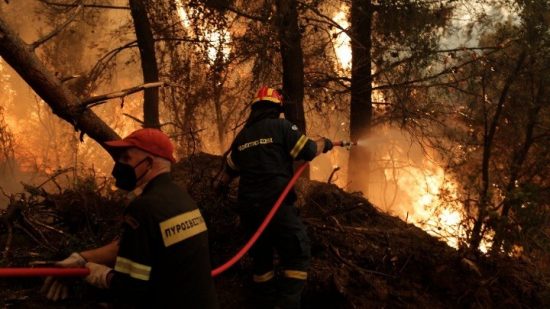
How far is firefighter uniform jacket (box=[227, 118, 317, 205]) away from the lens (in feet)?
14.3

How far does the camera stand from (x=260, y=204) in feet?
14.3

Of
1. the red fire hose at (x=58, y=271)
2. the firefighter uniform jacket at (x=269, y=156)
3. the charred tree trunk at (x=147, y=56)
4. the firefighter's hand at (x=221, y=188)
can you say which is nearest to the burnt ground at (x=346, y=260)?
the firefighter's hand at (x=221, y=188)

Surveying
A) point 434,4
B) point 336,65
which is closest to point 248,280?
point 434,4

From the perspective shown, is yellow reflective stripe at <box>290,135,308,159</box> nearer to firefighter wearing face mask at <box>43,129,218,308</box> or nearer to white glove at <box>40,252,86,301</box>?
firefighter wearing face mask at <box>43,129,218,308</box>

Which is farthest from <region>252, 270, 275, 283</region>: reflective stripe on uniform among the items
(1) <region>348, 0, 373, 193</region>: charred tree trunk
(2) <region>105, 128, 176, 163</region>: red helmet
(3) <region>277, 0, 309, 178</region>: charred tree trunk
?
(1) <region>348, 0, 373, 193</region>: charred tree trunk

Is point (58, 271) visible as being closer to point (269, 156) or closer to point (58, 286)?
point (58, 286)

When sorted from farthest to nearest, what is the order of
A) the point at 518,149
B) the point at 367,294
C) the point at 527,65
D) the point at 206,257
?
the point at 518,149 → the point at 527,65 → the point at 367,294 → the point at 206,257

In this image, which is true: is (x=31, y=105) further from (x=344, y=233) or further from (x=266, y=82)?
(x=344, y=233)

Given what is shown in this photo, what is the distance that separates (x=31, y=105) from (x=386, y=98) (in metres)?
36.3

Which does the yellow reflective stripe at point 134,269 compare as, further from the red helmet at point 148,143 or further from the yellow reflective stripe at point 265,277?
the yellow reflective stripe at point 265,277

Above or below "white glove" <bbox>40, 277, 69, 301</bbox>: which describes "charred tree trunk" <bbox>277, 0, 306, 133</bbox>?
above

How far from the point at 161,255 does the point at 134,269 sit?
0.49 feet

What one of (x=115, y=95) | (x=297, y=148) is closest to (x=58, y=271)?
(x=115, y=95)

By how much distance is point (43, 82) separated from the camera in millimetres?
4441
